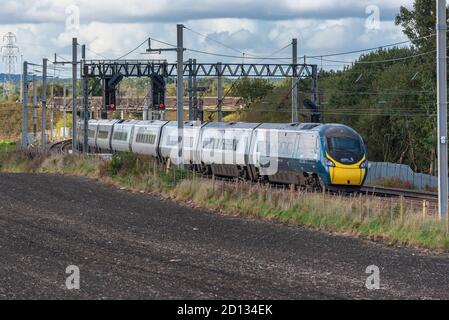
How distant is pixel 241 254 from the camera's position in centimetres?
1655

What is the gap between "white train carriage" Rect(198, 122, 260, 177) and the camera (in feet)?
126

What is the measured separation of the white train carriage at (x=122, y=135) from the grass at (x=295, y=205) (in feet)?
71.8

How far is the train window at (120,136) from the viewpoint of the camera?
2310 inches

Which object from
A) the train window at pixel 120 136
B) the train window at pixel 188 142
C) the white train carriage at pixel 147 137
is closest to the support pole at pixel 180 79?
→ the train window at pixel 188 142

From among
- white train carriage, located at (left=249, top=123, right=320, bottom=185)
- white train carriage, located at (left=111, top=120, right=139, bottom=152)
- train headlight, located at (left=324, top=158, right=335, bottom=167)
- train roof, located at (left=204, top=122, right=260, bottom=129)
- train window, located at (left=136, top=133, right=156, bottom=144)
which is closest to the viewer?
train headlight, located at (left=324, top=158, right=335, bottom=167)

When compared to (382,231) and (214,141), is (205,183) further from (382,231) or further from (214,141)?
(214,141)

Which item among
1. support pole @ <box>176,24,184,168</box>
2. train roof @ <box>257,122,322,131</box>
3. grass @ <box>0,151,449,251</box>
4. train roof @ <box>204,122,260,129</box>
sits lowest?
grass @ <box>0,151,449,251</box>

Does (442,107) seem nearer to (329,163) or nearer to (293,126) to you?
(329,163)

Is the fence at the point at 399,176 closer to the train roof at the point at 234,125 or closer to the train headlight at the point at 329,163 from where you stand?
the train roof at the point at 234,125

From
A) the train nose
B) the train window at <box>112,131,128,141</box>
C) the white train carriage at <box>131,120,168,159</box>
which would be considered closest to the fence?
the white train carriage at <box>131,120,168,159</box>

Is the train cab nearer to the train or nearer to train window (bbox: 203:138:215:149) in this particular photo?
the train

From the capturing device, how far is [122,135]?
195ft
